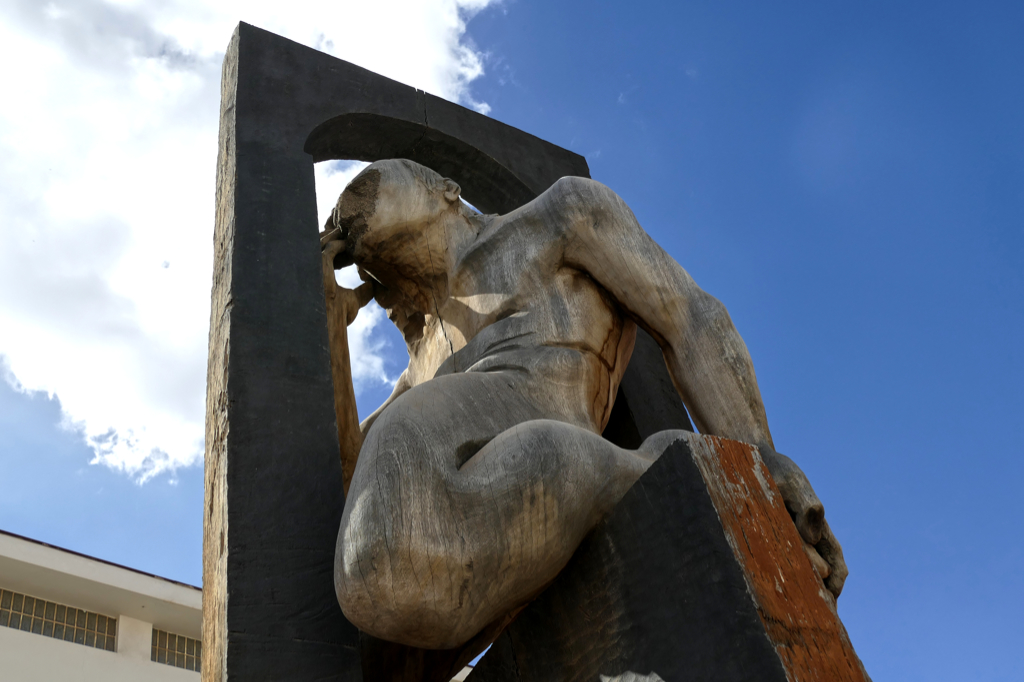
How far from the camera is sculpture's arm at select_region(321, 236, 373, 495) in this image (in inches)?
93.4

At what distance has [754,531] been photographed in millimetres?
1491

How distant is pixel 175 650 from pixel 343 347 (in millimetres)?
16332

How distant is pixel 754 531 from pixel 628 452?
0.32 metres

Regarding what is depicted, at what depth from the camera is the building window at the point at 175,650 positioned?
54.6ft

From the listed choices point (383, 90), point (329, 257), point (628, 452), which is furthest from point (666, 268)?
point (383, 90)

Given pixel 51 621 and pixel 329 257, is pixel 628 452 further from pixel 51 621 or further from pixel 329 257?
pixel 51 621

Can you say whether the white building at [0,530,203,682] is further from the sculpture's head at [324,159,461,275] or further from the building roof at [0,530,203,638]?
the sculpture's head at [324,159,461,275]

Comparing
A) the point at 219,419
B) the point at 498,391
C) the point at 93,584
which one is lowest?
the point at 498,391

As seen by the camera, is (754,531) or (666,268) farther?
(666,268)

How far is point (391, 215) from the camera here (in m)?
2.36

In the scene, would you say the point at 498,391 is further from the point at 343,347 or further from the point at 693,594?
the point at 343,347

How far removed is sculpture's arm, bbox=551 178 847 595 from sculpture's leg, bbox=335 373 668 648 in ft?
1.41

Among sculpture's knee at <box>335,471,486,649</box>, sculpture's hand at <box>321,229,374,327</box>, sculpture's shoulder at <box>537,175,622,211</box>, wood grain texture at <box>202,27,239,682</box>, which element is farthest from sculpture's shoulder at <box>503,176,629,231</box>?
sculpture's knee at <box>335,471,486,649</box>

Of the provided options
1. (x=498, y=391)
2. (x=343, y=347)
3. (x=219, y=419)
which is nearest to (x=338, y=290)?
(x=343, y=347)
